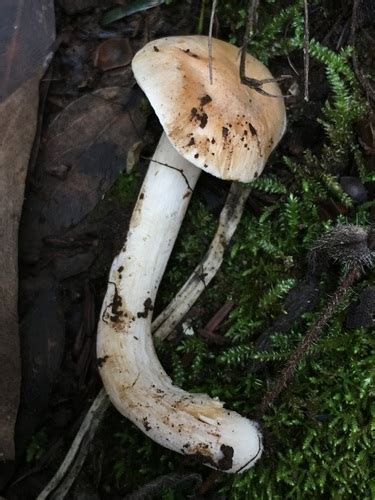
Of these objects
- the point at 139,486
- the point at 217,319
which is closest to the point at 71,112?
the point at 217,319

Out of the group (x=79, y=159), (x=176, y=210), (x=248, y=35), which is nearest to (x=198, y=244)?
(x=176, y=210)

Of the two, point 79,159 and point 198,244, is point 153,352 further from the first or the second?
point 79,159

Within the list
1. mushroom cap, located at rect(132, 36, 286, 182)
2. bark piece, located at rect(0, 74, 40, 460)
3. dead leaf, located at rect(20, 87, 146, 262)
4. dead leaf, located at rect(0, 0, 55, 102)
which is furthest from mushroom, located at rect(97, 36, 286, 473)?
dead leaf, located at rect(0, 0, 55, 102)

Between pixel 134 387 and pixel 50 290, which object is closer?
pixel 134 387

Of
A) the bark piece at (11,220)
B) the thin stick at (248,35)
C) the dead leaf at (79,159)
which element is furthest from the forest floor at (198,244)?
the thin stick at (248,35)

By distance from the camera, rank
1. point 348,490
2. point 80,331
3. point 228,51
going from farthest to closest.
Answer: point 80,331 < point 228,51 < point 348,490

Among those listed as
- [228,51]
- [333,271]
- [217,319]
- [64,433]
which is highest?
[228,51]

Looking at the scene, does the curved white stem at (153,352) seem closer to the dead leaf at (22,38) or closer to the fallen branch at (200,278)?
the fallen branch at (200,278)

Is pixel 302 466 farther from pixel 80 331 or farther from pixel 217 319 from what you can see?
pixel 80 331
